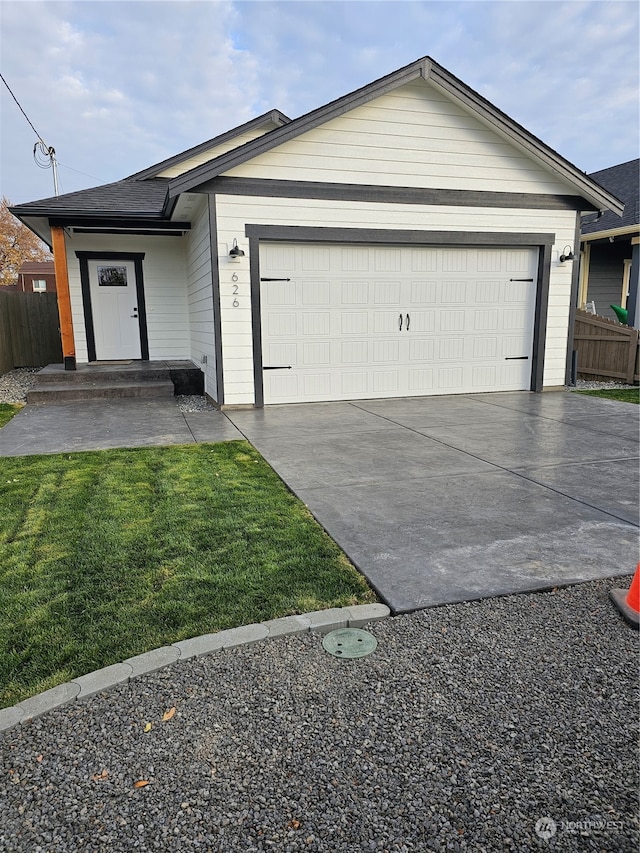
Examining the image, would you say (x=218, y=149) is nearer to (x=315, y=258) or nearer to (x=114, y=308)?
(x=114, y=308)

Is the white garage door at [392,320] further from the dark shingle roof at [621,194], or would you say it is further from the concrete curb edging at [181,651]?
the concrete curb edging at [181,651]

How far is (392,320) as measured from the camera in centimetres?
854

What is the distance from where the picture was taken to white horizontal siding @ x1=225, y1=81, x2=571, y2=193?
24.9ft

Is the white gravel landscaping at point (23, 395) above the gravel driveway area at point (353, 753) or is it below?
above

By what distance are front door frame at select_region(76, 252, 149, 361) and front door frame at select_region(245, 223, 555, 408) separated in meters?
4.15

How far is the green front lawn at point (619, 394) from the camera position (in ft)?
27.9

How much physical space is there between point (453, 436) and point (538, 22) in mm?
8278

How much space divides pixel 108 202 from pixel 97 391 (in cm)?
363

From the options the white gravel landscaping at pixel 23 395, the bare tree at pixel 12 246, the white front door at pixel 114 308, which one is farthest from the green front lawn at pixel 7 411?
the bare tree at pixel 12 246

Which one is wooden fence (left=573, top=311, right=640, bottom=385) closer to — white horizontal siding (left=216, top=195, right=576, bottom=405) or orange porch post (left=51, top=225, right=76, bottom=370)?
white horizontal siding (left=216, top=195, right=576, bottom=405)

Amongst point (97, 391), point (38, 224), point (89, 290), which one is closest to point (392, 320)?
point (97, 391)

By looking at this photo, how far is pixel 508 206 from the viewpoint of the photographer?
848 centimetres
